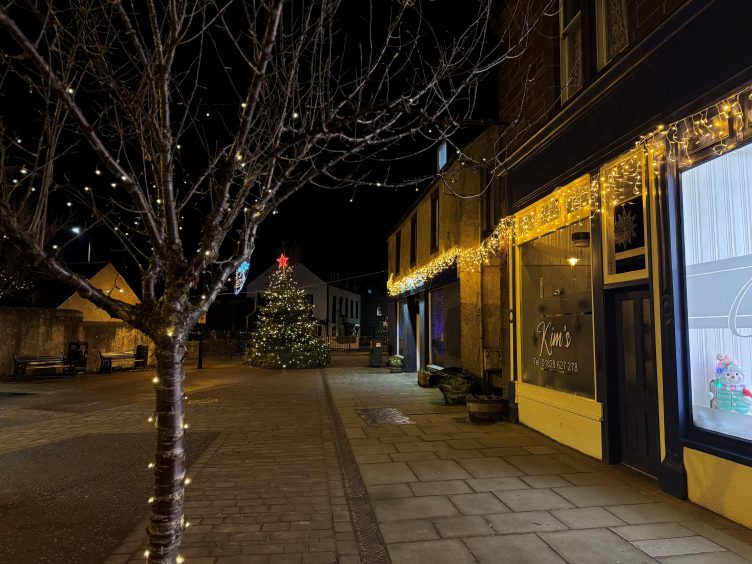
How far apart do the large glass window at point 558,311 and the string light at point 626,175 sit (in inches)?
11.4

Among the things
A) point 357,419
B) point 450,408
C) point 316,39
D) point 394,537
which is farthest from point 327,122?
point 450,408

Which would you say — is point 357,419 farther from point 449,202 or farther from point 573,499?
point 449,202

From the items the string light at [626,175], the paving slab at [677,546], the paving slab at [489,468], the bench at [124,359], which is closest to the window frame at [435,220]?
the string light at [626,175]

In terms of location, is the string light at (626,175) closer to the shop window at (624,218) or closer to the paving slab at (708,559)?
the shop window at (624,218)

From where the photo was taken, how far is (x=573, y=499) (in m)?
5.03

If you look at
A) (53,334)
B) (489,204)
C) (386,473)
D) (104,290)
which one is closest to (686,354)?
(386,473)

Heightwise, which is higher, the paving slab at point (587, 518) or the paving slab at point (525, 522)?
the paving slab at point (587, 518)

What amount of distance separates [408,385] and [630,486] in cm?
1005

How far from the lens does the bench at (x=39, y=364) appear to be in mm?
16750

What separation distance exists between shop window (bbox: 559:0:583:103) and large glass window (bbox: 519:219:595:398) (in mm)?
2315

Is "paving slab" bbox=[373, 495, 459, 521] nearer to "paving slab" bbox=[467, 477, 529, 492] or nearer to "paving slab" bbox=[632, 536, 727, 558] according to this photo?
"paving slab" bbox=[467, 477, 529, 492]

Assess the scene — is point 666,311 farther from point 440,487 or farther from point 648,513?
point 440,487

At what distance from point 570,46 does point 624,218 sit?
3.65 metres

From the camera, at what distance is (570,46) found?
8250 mm
